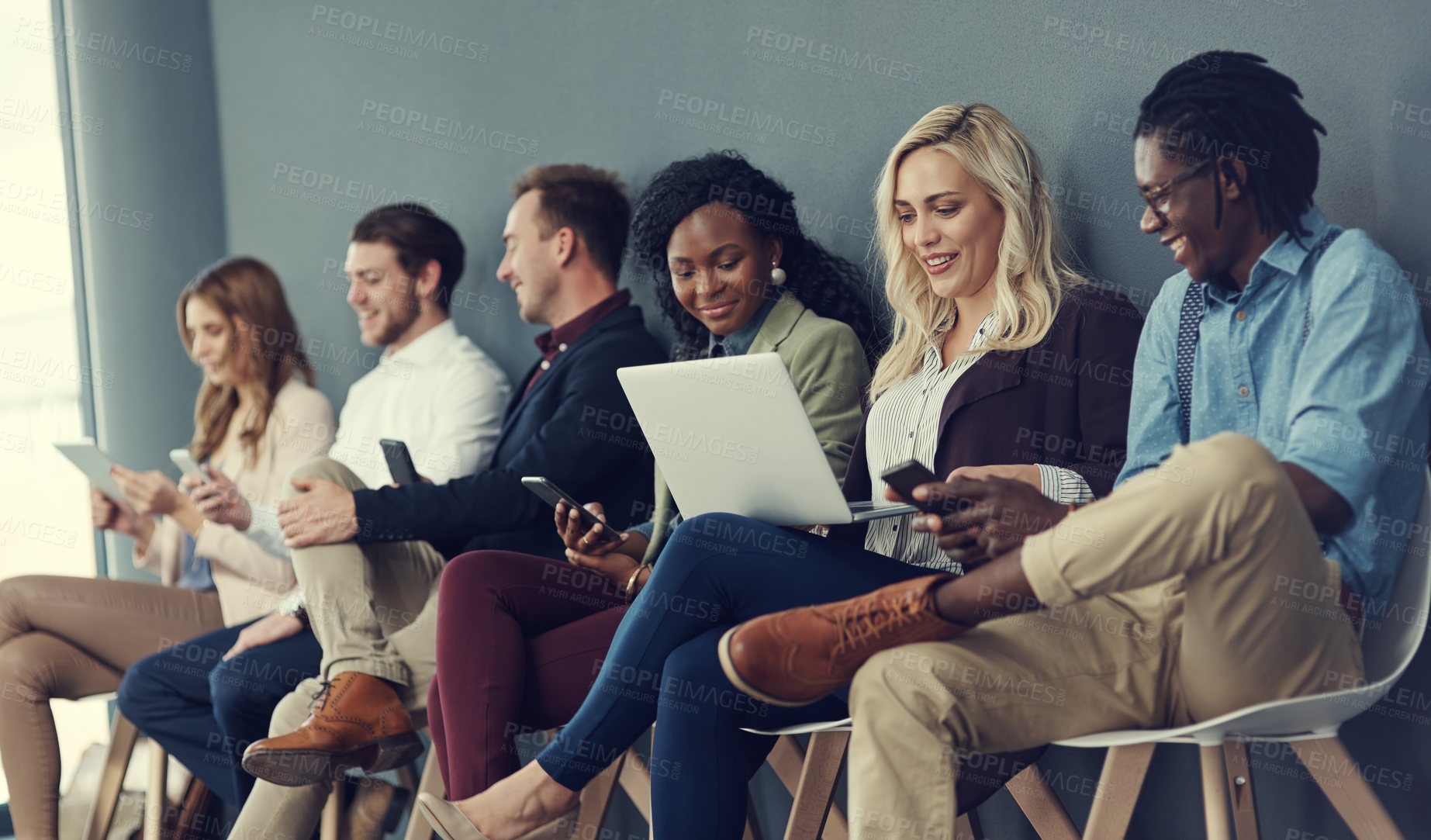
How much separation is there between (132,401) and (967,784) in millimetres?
2805

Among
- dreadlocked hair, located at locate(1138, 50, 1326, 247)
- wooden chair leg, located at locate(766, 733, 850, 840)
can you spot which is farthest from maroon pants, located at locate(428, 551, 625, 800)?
dreadlocked hair, located at locate(1138, 50, 1326, 247)

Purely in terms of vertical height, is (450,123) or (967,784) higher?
(450,123)

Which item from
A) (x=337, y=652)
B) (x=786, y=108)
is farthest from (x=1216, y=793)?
(x=786, y=108)

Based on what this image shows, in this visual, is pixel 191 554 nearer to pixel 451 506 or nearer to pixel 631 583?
pixel 451 506

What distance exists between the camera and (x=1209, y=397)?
4.54ft

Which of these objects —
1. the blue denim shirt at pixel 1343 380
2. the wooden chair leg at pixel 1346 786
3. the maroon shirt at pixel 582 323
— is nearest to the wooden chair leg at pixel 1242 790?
the wooden chair leg at pixel 1346 786

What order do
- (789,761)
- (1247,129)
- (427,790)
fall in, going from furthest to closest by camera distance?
(427,790)
(789,761)
(1247,129)

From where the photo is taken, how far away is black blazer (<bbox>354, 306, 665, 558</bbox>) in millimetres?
2068

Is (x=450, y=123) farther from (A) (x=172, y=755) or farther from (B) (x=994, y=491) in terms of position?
(B) (x=994, y=491)

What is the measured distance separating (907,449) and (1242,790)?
2.09 ft

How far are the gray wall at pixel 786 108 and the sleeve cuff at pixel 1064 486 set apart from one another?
417 millimetres

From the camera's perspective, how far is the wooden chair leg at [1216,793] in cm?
113

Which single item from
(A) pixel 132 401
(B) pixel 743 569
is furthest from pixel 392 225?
(B) pixel 743 569

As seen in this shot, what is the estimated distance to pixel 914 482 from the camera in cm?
123
